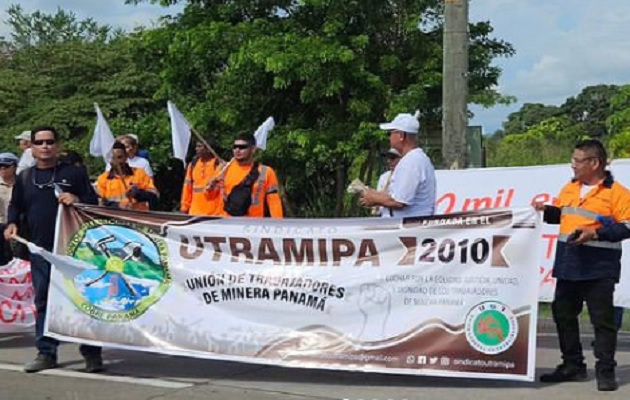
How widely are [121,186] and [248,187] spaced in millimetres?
1762

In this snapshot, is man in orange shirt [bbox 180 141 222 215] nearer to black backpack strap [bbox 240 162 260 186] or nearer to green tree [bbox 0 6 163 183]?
black backpack strap [bbox 240 162 260 186]

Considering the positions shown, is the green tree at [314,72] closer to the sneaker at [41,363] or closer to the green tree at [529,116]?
the sneaker at [41,363]

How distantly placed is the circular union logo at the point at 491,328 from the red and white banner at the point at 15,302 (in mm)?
4057

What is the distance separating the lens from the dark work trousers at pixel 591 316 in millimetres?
6762

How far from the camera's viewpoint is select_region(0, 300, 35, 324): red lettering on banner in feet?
29.0

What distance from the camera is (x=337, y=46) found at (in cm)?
1460

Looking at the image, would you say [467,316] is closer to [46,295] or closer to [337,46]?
[46,295]

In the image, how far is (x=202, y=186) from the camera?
9.21 metres

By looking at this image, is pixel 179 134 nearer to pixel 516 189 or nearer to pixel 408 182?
pixel 516 189

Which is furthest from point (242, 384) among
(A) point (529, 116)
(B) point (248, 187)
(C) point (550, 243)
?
(A) point (529, 116)

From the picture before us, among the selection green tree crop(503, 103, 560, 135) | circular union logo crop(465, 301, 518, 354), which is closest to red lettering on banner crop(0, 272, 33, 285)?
circular union logo crop(465, 301, 518, 354)

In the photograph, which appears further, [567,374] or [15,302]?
[15,302]

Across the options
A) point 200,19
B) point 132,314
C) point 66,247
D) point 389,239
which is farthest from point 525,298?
point 200,19

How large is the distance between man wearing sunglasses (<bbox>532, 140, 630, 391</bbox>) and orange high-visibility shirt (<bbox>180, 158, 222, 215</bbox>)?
3.28m
